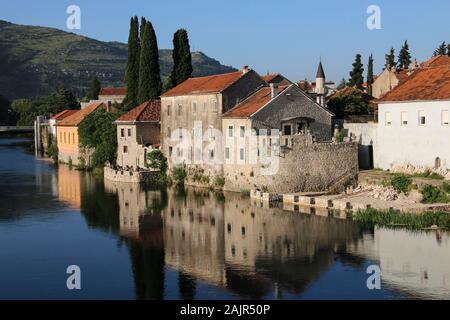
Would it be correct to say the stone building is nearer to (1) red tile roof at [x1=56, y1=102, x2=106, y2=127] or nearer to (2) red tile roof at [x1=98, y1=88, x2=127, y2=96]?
(1) red tile roof at [x1=56, y1=102, x2=106, y2=127]

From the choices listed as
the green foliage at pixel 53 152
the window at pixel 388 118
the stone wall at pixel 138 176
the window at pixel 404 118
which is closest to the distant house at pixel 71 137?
the green foliage at pixel 53 152

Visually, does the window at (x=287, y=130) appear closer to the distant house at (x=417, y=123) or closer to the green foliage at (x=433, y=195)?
the distant house at (x=417, y=123)

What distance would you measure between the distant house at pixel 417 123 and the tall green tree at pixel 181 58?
2064cm

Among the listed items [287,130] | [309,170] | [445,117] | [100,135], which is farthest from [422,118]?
[100,135]

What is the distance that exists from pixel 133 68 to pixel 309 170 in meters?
28.1

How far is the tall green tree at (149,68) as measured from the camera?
190 feet

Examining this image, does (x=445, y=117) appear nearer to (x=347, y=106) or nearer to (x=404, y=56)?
(x=347, y=106)

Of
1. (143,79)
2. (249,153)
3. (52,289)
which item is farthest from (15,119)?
(52,289)

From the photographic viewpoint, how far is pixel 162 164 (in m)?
50.0

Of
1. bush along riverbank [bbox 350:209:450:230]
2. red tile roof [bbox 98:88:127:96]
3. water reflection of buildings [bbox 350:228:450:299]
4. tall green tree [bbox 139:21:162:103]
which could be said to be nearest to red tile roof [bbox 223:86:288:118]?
bush along riverbank [bbox 350:209:450:230]
